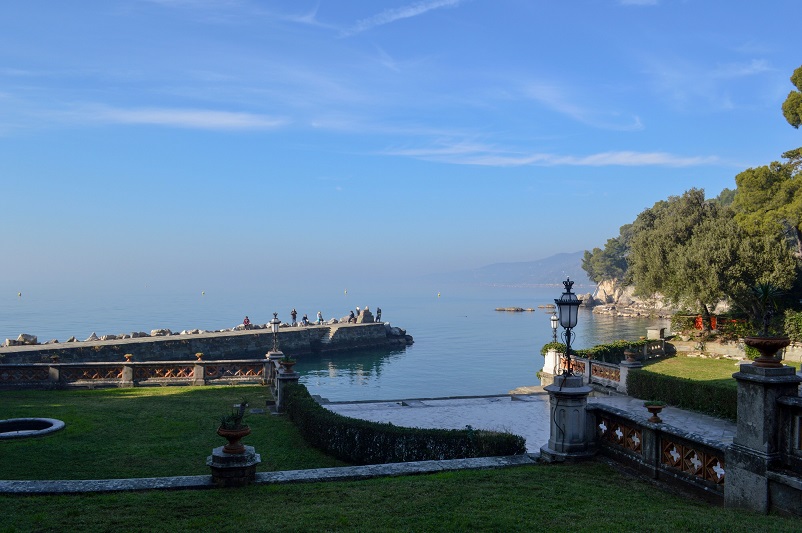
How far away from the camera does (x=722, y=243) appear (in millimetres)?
34906

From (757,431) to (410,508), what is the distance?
4.15 m

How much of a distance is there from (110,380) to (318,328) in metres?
37.3

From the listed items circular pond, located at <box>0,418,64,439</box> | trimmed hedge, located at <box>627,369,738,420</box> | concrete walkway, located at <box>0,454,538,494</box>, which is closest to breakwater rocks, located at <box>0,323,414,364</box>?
circular pond, located at <box>0,418,64,439</box>

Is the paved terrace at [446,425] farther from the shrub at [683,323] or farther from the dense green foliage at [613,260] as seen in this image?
the dense green foliage at [613,260]

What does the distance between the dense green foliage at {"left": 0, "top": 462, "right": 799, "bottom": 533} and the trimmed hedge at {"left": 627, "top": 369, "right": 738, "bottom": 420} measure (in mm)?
10682

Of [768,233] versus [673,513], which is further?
[768,233]

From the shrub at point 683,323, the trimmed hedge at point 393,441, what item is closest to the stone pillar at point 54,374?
the trimmed hedge at point 393,441

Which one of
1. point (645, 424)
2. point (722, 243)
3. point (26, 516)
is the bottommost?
point (26, 516)

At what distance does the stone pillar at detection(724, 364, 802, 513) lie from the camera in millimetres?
6855

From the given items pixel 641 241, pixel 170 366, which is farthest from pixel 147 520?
pixel 641 241

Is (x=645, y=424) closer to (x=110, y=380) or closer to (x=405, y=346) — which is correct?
(x=110, y=380)

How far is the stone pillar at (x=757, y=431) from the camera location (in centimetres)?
686

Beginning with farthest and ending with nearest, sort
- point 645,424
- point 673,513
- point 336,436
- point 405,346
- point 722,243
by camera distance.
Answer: point 405,346 < point 722,243 < point 336,436 < point 645,424 < point 673,513

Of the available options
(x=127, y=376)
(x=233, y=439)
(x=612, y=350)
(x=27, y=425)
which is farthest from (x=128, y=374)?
(x=612, y=350)
